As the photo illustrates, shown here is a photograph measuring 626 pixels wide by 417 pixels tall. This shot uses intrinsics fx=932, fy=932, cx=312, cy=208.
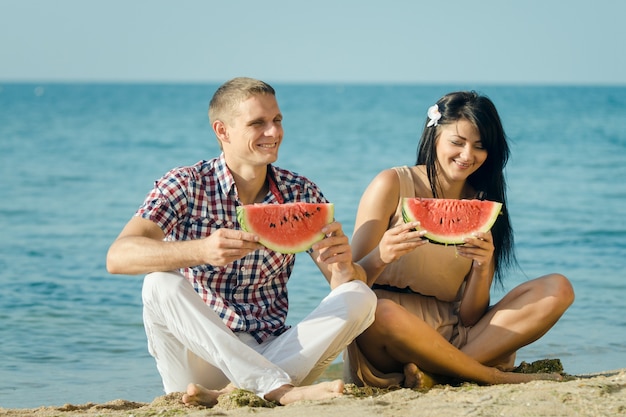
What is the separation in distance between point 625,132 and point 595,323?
23725 mm

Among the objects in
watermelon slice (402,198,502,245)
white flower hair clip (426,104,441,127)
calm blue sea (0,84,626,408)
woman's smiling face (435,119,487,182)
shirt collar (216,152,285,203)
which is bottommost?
calm blue sea (0,84,626,408)

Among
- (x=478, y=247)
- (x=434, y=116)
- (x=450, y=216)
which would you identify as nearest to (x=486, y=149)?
(x=434, y=116)

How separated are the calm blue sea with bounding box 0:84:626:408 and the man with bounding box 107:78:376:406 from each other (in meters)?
1.28

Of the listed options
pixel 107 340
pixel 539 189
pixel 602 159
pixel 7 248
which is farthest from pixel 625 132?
pixel 107 340

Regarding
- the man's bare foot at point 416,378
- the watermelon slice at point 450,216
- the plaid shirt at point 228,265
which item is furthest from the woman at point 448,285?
the plaid shirt at point 228,265

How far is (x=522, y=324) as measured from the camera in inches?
197

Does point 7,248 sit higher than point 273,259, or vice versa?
point 273,259

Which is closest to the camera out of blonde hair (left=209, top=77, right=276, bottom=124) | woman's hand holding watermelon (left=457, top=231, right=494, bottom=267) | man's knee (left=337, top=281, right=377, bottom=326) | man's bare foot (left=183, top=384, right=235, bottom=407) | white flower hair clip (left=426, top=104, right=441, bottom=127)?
man's bare foot (left=183, top=384, right=235, bottom=407)

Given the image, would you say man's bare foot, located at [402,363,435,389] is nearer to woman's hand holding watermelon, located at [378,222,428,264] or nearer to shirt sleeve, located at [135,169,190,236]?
woman's hand holding watermelon, located at [378,222,428,264]

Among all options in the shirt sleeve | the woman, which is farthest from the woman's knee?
the shirt sleeve

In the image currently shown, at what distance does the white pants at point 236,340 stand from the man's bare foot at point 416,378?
1.39 ft

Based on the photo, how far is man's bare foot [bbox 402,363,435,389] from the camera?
4781 millimetres

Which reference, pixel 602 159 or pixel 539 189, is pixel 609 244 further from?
pixel 602 159

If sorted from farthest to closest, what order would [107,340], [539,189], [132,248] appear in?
[539,189] → [107,340] → [132,248]
